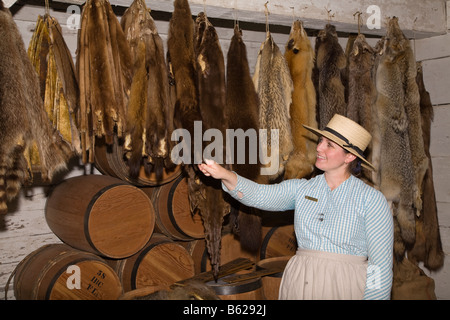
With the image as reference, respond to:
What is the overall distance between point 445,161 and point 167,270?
9.77 ft

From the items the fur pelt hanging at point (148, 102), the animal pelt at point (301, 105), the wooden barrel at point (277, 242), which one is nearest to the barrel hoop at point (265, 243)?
the wooden barrel at point (277, 242)

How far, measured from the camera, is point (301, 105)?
3.34 meters

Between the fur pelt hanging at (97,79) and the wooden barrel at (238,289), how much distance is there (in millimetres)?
1237

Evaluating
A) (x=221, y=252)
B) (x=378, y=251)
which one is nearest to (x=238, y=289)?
(x=221, y=252)

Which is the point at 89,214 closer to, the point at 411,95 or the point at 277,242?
the point at 277,242

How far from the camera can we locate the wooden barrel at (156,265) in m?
3.20

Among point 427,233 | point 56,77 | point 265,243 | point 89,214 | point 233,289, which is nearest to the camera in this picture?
point 56,77

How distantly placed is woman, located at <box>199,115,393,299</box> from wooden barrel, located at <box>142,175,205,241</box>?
934mm

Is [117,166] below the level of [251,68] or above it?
below

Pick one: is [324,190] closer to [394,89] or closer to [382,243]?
[382,243]

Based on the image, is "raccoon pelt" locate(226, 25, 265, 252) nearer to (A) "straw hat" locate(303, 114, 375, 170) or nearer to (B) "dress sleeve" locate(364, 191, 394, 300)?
(A) "straw hat" locate(303, 114, 375, 170)

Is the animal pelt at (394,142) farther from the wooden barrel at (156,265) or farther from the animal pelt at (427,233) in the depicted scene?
the wooden barrel at (156,265)

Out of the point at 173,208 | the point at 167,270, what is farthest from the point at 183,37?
the point at 167,270

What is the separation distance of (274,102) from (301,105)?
273mm
